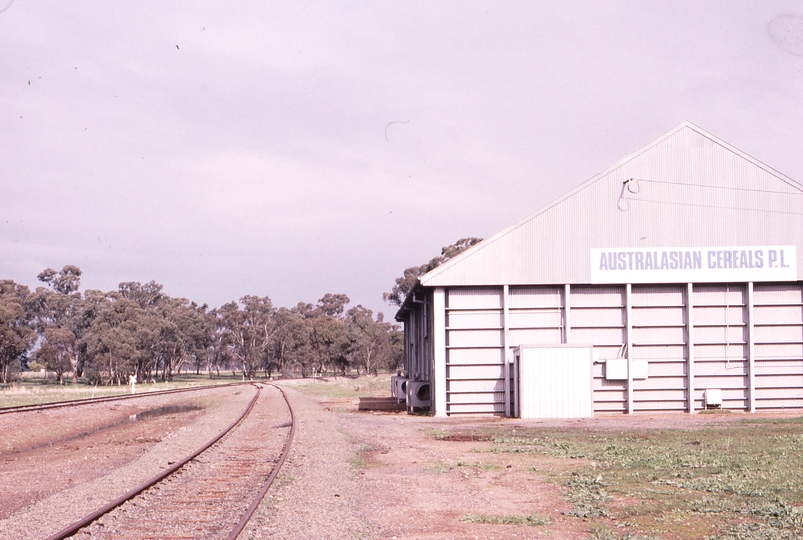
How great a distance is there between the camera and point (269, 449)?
18.9 meters

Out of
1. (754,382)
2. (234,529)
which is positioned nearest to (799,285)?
(754,382)

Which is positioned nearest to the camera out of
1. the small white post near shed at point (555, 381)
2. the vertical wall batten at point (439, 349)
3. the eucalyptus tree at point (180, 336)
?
the small white post near shed at point (555, 381)

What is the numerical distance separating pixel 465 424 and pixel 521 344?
448 cm

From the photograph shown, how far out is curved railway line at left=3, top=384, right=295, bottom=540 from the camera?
973 cm

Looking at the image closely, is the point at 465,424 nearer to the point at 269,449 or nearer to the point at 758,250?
the point at 269,449

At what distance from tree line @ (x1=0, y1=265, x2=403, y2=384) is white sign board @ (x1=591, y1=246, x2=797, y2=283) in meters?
79.5

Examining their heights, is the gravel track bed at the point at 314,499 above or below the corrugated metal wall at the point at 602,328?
below

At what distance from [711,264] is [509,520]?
938 inches

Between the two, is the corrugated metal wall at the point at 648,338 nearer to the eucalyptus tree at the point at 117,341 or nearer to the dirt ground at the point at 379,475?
the dirt ground at the point at 379,475

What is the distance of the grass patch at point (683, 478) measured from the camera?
1031cm

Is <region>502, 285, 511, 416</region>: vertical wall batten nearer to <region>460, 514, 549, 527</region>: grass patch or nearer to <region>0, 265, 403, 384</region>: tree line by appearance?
<region>460, 514, 549, 527</region>: grass patch

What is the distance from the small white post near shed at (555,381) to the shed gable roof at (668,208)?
10.0 ft

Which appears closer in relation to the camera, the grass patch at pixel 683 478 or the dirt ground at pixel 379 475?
the grass patch at pixel 683 478

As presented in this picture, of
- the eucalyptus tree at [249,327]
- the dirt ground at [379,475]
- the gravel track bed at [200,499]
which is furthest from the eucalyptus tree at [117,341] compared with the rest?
the gravel track bed at [200,499]
